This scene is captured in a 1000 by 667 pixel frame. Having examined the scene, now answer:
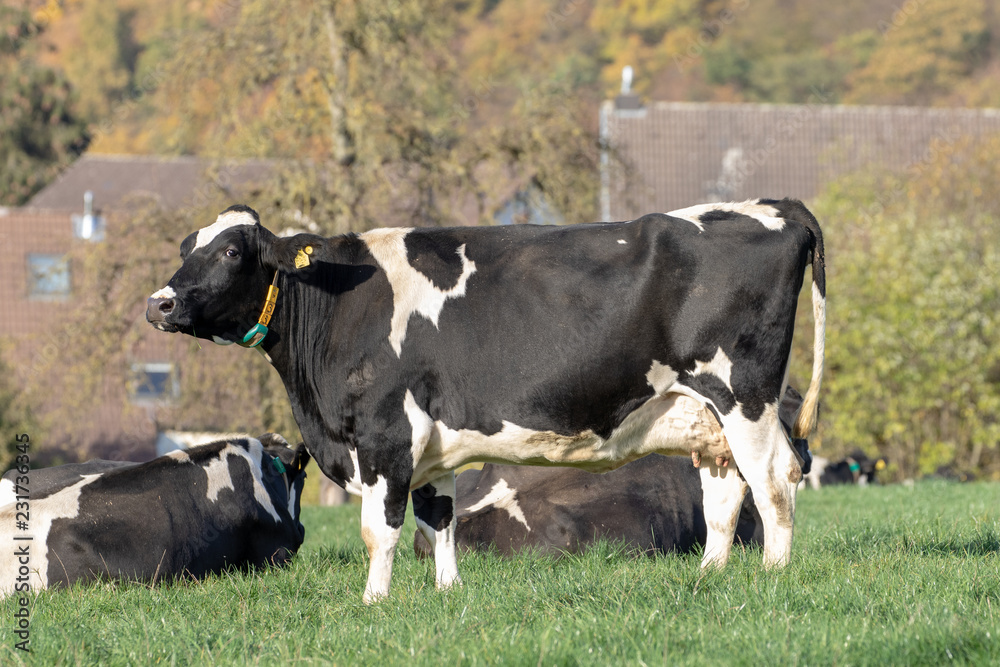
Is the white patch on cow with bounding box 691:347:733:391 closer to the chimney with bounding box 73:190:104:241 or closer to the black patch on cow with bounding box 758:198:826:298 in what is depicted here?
the black patch on cow with bounding box 758:198:826:298

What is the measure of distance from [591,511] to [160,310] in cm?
295

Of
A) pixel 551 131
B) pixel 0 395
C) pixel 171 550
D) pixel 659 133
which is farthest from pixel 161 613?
pixel 659 133

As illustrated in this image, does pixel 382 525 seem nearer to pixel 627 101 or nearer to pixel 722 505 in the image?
pixel 722 505

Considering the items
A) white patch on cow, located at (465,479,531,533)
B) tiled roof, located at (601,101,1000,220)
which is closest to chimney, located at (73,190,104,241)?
tiled roof, located at (601,101,1000,220)

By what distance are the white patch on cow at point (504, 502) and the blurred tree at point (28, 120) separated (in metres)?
47.0

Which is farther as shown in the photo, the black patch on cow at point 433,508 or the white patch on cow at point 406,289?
the black patch on cow at point 433,508

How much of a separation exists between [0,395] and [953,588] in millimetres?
27805

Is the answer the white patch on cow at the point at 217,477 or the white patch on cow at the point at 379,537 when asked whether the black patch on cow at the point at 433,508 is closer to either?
the white patch on cow at the point at 379,537

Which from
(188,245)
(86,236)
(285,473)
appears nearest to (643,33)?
(86,236)

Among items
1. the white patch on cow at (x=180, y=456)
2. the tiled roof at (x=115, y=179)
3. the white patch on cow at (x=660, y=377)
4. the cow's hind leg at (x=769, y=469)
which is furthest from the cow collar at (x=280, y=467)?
the tiled roof at (x=115, y=179)

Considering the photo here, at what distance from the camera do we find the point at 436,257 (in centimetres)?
573

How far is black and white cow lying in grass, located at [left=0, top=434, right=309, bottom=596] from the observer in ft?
20.6

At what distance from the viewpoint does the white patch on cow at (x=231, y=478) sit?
6.86 meters

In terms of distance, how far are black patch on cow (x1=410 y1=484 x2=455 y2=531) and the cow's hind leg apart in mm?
1574
